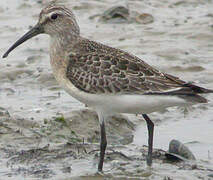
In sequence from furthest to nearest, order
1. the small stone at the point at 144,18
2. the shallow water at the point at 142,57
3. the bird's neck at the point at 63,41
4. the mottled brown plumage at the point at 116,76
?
the small stone at the point at 144,18 < the shallow water at the point at 142,57 < the bird's neck at the point at 63,41 < the mottled brown plumage at the point at 116,76

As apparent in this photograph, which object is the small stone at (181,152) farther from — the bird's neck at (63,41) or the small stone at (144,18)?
the small stone at (144,18)

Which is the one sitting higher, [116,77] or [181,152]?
[116,77]

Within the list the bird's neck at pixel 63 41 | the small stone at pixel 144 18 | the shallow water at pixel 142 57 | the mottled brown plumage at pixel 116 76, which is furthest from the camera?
the small stone at pixel 144 18

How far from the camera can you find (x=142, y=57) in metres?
14.6

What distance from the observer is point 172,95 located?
356 inches

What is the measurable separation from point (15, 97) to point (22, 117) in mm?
1427

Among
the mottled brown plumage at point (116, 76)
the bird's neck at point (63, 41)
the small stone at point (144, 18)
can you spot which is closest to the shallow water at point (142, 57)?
the small stone at point (144, 18)

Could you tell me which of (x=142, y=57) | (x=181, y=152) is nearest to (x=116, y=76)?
(x=181, y=152)

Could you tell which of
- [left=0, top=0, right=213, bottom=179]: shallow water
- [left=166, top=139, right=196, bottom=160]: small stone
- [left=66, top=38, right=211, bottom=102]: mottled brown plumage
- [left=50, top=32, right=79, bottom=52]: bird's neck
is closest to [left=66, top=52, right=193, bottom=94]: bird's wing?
[left=66, top=38, right=211, bottom=102]: mottled brown plumage

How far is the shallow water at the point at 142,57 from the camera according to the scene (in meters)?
10.9

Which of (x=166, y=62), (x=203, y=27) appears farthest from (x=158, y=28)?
(x=166, y=62)

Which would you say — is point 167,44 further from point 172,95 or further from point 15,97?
point 172,95

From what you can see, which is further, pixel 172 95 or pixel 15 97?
pixel 15 97

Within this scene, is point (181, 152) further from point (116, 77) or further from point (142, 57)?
point (142, 57)
